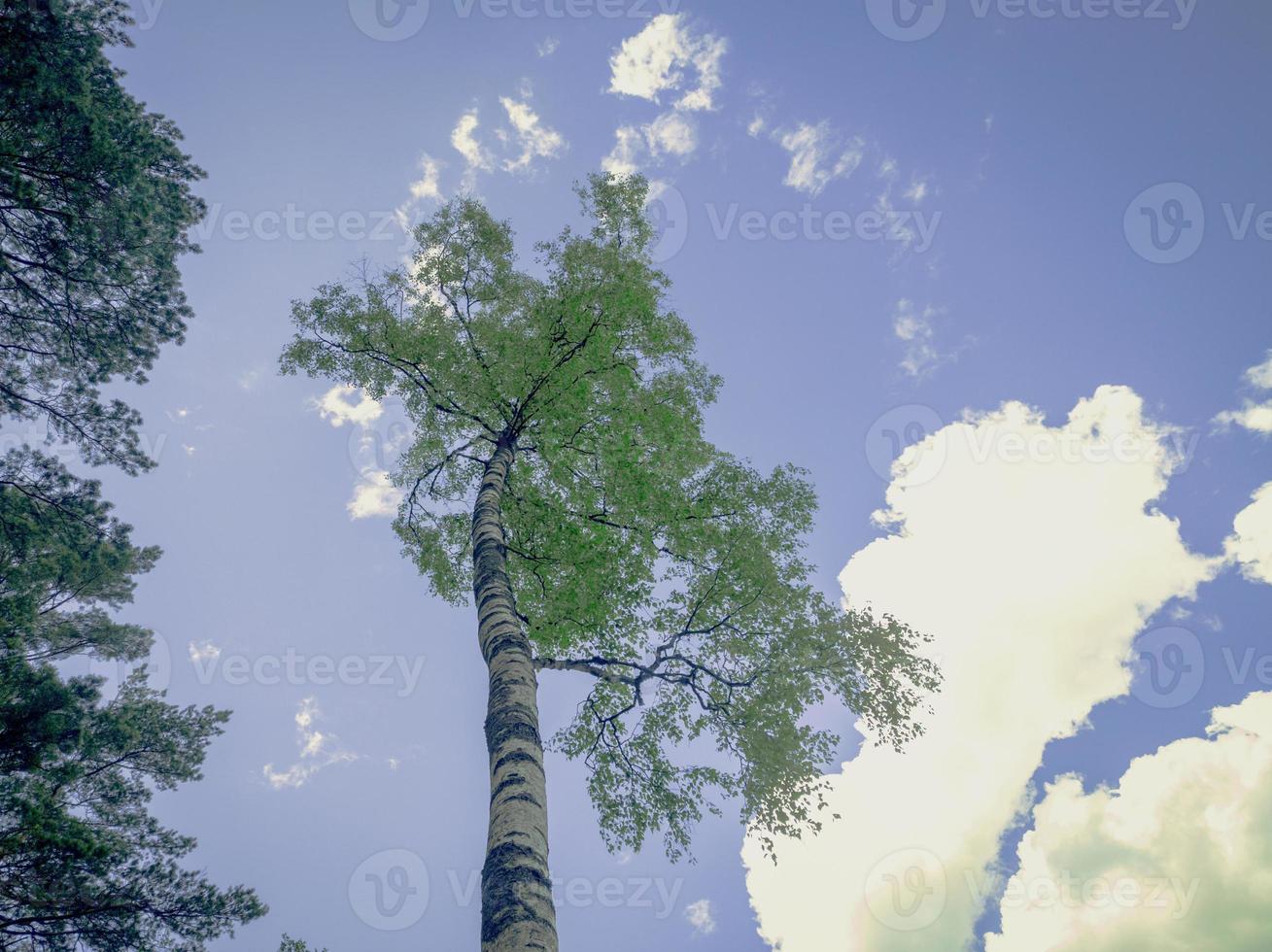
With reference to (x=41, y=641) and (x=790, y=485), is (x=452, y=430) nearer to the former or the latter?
(x=790, y=485)

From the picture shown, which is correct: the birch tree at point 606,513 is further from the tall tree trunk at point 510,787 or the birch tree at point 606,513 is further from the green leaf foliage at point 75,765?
the green leaf foliage at point 75,765

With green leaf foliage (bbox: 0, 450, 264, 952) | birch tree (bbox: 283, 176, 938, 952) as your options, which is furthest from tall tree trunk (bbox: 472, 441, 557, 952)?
green leaf foliage (bbox: 0, 450, 264, 952)

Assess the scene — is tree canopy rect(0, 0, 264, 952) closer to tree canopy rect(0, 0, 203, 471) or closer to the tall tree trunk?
tree canopy rect(0, 0, 203, 471)

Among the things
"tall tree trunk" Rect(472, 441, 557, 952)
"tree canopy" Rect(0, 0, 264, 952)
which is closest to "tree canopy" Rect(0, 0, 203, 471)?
"tree canopy" Rect(0, 0, 264, 952)

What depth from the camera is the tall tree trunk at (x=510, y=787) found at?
435 cm

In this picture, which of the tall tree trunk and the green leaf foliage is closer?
the tall tree trunk

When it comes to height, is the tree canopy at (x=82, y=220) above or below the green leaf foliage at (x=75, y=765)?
above

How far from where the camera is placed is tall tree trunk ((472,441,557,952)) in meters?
4.35

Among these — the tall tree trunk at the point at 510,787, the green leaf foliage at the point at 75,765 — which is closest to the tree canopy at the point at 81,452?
the green leaf foliage at the point at 75,765

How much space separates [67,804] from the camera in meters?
9.06

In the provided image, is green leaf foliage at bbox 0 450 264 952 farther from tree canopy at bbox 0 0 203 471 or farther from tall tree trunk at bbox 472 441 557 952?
tall tree trunk at bbox 472 441 557 952

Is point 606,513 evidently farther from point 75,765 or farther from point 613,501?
point 75,765

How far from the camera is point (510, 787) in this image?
5328mm

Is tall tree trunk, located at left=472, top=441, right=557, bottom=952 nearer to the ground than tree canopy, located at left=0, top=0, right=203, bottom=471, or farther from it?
nearer to the ground
